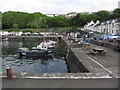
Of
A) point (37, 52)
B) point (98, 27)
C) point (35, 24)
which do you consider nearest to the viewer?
point (37, 52)

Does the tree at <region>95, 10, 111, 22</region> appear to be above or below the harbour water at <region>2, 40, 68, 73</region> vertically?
above

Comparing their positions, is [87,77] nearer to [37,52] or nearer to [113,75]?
[113,75]

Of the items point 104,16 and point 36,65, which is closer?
point 36,65

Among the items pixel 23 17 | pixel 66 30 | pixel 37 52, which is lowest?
pixel 37 52

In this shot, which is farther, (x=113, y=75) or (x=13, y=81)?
(x=113, y=75)

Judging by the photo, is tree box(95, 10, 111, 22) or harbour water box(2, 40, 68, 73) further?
tree box(95, 10, 111, 22)

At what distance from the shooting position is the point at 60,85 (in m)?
7.34

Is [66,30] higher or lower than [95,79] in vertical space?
higher

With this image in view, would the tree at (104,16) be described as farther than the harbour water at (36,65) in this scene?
Yes

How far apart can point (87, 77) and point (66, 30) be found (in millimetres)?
77211

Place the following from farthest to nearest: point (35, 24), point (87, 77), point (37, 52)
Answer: point (35, 24)
point (37, 52)
point (87, 77)

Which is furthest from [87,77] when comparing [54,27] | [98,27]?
[54,27]

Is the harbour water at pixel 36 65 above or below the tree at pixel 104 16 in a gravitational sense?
below

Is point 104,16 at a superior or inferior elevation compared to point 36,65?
superior
